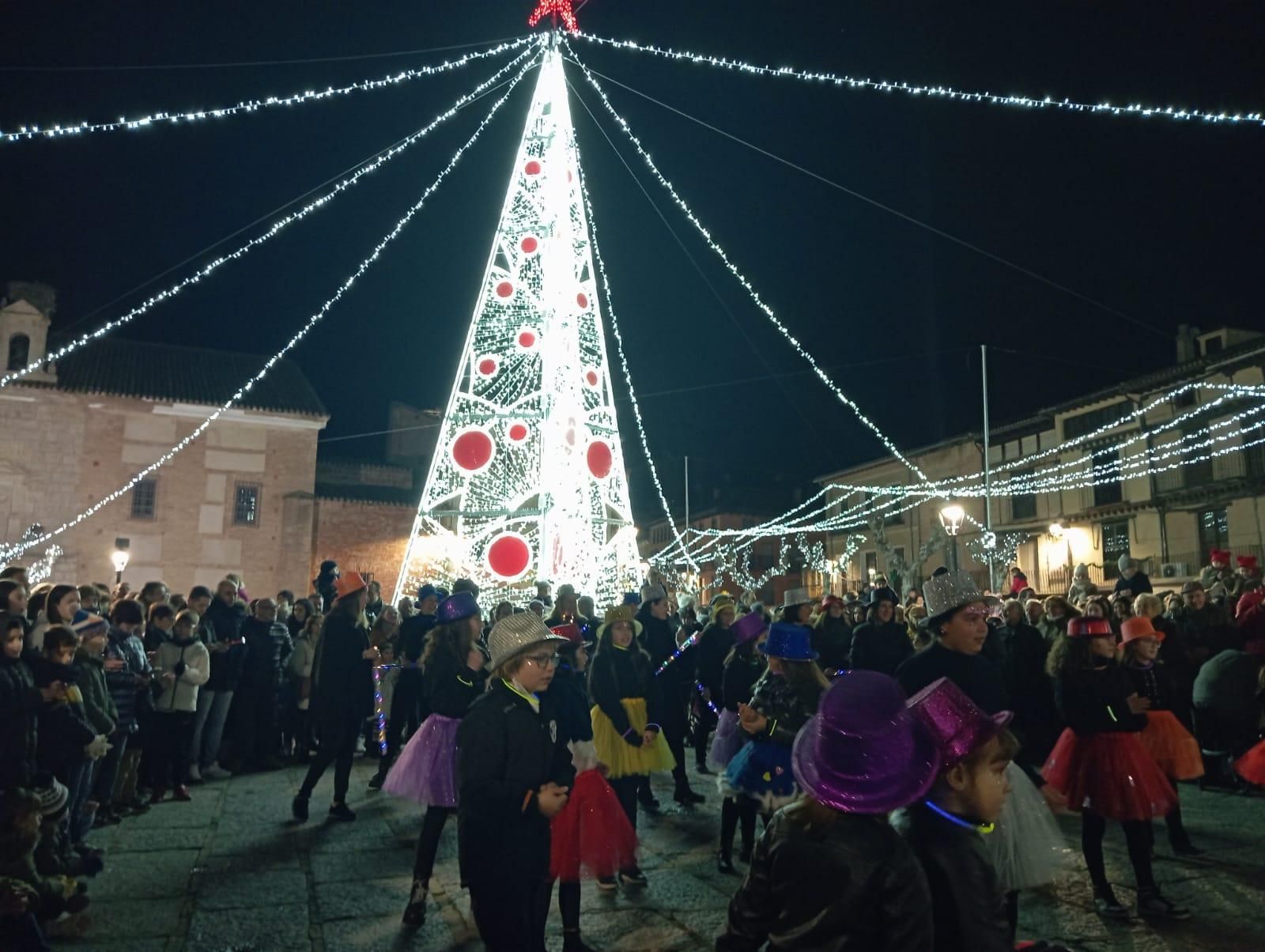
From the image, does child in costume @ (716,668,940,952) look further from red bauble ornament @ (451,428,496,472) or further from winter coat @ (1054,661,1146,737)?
red bauble ornament @ (451,428,496,472)

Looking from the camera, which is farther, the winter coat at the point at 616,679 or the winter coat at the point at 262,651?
the winter coat at the point at 262,651

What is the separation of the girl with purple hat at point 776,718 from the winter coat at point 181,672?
5.41 m

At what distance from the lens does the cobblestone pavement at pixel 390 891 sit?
4.55 m

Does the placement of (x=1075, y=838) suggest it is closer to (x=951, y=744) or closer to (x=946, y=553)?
(x=951, y=744)

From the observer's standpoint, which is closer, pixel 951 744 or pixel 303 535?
pixel 951 744

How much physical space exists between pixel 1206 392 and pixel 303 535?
2607cm

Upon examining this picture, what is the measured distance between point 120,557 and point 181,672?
719 inches

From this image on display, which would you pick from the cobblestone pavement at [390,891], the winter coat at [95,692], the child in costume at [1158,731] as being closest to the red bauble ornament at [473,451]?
the cobblestone pavement at [390,891]

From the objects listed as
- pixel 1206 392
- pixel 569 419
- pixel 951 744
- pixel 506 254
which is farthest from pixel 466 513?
pixel 1206 392

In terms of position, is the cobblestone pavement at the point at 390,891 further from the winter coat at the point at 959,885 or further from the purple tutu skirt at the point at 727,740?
the winter coat at the point at 959,885

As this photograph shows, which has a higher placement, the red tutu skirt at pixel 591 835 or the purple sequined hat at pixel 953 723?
the purple sequined hat at pixel 953 723

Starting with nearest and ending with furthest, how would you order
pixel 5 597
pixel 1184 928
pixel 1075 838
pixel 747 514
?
pixel 1184 928, pixel 5 597, pixel 1075 838, pixel 747 514

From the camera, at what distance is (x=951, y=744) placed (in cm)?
232

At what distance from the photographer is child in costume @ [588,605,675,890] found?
5.98 meters
